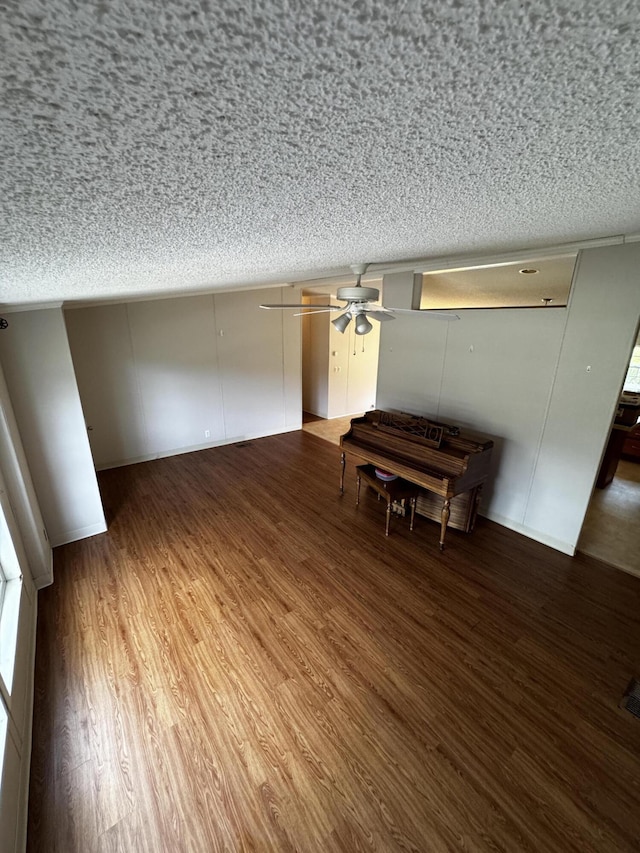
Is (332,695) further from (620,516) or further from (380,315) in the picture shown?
(620,516)

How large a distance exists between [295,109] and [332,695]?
102 inches

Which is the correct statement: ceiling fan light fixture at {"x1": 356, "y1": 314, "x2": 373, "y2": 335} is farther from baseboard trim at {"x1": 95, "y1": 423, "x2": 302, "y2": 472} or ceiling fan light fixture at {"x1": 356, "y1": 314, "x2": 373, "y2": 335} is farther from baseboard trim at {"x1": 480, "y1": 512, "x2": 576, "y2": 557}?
baseboard trim at {"x1": 95, "y1": 423, "x2": 302, "y2": 472}

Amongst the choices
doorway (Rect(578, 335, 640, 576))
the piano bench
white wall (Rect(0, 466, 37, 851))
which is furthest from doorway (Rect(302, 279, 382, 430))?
white wall (Rect(0, 466, 37, 851))

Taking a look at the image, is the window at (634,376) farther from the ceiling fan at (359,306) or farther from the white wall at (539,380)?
the ceiling fan at (359,306)

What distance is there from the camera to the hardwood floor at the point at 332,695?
1.63 meters

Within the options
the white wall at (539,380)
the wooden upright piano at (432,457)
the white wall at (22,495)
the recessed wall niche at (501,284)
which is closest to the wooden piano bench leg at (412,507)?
the wooden upright piano at (432,457)

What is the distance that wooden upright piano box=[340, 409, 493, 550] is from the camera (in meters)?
3.21

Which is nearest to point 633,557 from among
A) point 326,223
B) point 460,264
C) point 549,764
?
point 549,764

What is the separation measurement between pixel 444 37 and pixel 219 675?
9.13 feet

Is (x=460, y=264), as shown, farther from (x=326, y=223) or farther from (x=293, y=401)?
(x=293, y=401)

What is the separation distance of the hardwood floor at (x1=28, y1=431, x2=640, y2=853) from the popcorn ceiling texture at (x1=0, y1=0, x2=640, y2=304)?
91.9 inches

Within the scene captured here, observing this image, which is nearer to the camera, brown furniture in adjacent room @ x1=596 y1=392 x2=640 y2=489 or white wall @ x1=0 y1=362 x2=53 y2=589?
white wall @ x1=0 y1=362 x2=53 y2=589

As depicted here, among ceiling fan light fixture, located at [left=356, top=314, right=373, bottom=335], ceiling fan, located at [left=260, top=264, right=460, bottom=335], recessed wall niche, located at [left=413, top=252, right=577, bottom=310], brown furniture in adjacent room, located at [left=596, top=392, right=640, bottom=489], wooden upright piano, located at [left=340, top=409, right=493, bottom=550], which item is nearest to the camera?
ceiling fan, located at [left=260, top=264, right=460, bottom=335]

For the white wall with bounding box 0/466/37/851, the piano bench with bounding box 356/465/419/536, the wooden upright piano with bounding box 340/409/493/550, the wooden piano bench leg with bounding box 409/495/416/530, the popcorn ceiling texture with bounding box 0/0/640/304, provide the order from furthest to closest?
the wooden piano bench leg with bounding box 409/495/416/530, the piano bench with bounding box 356/465/419/536, the wooden upright piano with bounding box 340/409/493/550, the white wall with bounding box 0/466/37/851, the popcorn ceiling texture with bounding box 0/0/640/304
